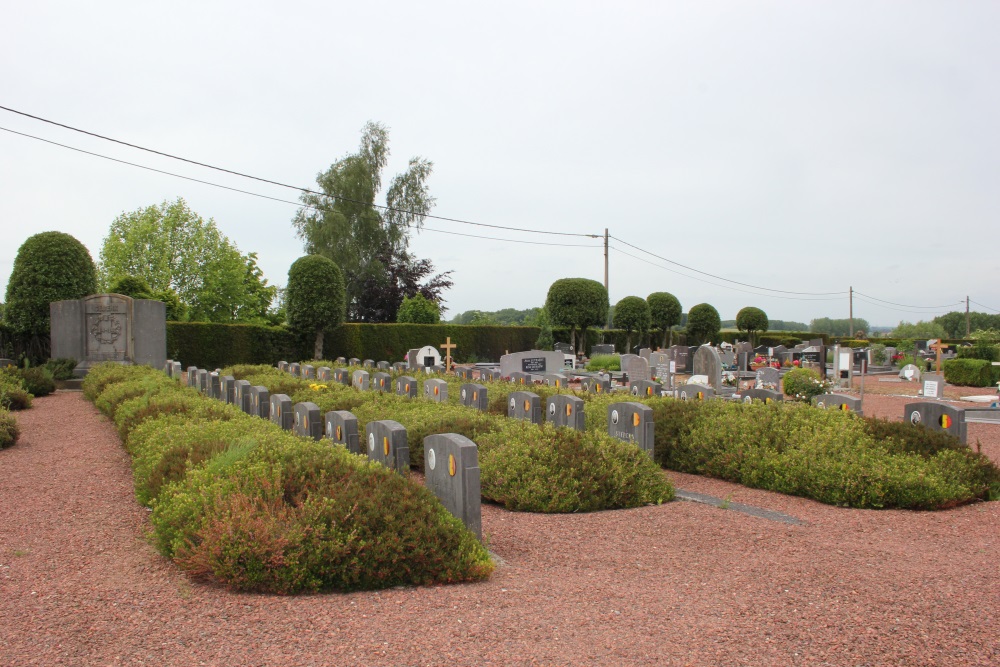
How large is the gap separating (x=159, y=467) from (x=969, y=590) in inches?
206

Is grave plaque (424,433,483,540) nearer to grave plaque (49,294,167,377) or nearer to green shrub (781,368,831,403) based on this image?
green shrub (781,368,831,403)

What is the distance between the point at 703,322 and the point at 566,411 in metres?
35.0

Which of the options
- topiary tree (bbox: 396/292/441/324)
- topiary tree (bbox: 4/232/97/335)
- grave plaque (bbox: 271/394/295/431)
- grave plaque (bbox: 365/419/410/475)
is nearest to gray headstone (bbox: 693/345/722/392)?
grave plaque (bbox: 271/394/295/431)

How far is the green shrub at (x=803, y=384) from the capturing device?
14.9m

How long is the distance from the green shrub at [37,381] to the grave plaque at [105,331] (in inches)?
63.9

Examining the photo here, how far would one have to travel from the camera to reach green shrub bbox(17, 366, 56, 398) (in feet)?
48.5

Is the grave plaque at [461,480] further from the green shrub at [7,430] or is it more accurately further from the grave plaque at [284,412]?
the green shrub at [7,430]

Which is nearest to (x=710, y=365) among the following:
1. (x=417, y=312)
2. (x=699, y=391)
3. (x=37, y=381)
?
(x=699, y=391)

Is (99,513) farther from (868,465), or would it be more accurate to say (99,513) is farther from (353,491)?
(868,465)

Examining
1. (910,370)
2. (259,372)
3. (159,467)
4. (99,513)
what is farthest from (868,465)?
(910,370)

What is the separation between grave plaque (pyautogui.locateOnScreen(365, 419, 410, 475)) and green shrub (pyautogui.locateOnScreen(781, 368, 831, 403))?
11.2 meters

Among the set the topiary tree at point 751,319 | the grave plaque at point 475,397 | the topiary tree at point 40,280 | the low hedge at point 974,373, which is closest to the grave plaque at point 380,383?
the grave plaque at point 475,397

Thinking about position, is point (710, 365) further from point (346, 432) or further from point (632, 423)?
point (346, 432)

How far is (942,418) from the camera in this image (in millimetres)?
7625
